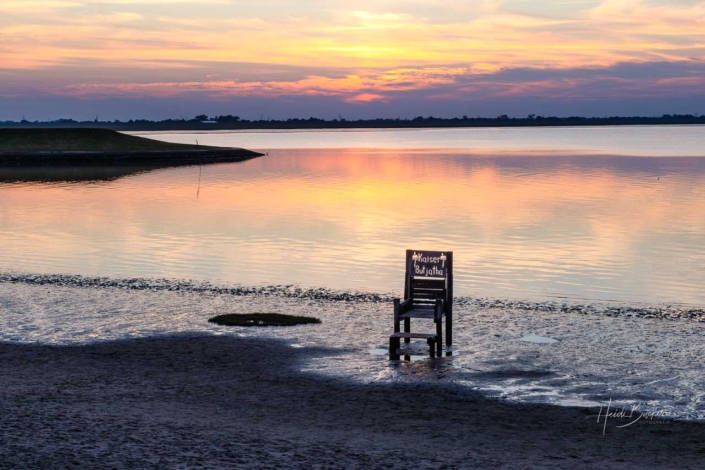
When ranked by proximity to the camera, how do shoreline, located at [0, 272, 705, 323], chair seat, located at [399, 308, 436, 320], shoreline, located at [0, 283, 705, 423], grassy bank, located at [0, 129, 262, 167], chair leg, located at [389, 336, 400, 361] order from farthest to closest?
1. grassy bank, located at [0, 129, 262, 167]
2. shoreline, located at [0, 272, 705, 323]
3. chair seat, located at [399, 308, 436, 320]
4. chair leg, located at [389, 336, 400, 361]
5. shoreline, located at [0, 283, 705, 423]

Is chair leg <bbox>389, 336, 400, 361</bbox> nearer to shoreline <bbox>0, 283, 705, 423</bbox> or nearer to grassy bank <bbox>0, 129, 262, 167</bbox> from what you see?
shoreline <bbox>0, 283, 705, 423</bbox>

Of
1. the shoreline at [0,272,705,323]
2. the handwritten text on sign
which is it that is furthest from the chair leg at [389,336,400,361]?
the shoreline at [0,272,705,323]

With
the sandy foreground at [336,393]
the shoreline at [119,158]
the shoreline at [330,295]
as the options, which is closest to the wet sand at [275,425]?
the sandy foreground at [336,393]

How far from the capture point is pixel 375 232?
4244 cm

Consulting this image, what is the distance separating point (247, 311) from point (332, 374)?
694 centimetres

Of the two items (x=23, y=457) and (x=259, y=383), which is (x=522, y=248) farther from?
(x=23, y=457)

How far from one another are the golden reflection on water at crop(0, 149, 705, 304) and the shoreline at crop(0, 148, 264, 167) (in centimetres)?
3719

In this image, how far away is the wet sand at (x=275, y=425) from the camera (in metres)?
10.6

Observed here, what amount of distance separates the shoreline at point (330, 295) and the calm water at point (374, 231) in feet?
4.18

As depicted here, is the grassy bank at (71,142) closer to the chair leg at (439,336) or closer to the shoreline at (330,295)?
the shoreline at (330,295)

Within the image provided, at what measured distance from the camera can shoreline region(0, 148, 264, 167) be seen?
11450 cm

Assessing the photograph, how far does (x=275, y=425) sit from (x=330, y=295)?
1224cm

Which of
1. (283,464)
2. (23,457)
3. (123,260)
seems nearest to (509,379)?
(283,464)

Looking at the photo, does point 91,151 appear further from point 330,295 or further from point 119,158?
point 330,295
